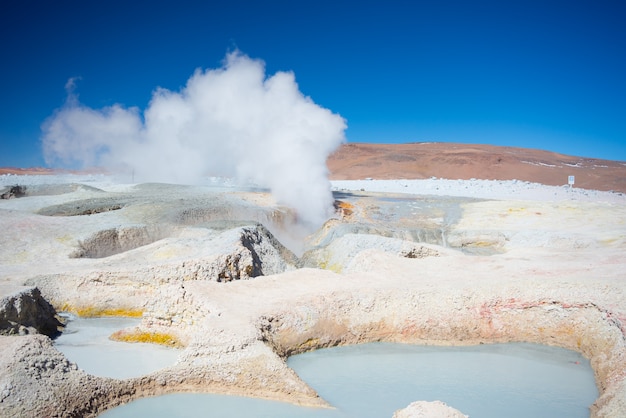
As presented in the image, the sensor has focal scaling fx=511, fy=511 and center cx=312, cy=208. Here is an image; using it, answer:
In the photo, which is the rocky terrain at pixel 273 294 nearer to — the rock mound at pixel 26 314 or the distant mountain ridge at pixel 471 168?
the rock mound at pixel 26 314

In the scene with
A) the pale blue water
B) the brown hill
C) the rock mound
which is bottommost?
A: the pale blue water

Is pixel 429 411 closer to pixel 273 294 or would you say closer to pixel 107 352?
pixel 273 294

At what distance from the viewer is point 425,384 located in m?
6.17

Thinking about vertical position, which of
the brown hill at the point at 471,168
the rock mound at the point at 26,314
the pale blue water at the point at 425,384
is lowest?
the pale blue water at the point at 425,384

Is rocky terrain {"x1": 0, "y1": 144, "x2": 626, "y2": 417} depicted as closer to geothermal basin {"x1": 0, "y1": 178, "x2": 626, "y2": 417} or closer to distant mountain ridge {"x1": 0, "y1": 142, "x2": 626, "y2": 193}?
geothermal basin {"x1": 0, "y1": 178, "x2": 626, "y2": 417}

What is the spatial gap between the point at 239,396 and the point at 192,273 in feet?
12.4

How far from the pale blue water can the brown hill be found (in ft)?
94.8

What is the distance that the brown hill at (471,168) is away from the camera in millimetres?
36031

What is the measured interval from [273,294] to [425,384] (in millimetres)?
2611

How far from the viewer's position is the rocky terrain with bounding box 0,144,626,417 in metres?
5.59

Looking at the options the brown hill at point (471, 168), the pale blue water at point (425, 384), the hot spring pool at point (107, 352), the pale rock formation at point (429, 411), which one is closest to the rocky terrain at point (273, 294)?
the pale rock formation at point (429, 411)

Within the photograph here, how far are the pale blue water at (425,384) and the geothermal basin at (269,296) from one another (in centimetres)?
17

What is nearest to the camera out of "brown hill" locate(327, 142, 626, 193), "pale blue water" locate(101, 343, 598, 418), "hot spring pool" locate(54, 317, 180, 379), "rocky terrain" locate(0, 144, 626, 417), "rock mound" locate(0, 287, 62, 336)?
"pale blue water" locate(101, 343, 598, 418)

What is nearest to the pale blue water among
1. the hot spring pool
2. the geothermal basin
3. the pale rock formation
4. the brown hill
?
the geothermal basin
